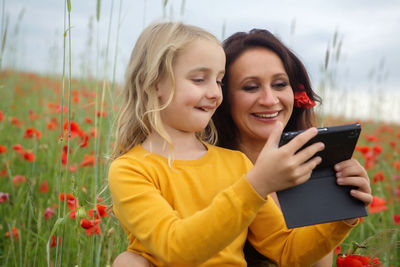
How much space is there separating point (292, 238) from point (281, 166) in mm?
388

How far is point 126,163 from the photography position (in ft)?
3.15

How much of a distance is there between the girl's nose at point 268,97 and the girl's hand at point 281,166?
60 centimetres

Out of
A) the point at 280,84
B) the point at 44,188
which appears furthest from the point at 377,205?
the point at 44,188

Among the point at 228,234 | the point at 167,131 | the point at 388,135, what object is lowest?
the point at 388,135

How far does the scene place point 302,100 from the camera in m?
1.54

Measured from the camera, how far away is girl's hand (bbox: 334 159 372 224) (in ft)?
3.04

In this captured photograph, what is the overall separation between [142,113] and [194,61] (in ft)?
0.71

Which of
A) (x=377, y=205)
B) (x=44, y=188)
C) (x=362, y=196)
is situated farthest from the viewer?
(x=44, y=188)

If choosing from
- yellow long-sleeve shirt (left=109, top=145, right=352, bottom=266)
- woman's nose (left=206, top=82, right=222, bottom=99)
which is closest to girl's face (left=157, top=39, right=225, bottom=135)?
woman's nose (left=206, top=82, right=222, bottom=99)

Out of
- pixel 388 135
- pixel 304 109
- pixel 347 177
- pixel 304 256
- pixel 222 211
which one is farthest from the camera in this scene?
pixel 388 135

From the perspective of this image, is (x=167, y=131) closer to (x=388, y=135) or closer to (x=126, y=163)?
(x=126, y=163)

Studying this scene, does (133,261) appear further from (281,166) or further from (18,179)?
(18,179)

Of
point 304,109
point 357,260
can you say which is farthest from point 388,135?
point 357,260

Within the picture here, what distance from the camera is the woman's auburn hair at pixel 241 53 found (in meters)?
1.51
